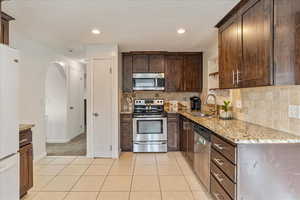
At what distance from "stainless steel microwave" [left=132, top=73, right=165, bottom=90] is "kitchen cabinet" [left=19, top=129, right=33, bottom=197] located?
2830mm

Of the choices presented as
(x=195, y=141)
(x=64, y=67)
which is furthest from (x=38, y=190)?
(x=64, y=67)

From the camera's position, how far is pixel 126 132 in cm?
493

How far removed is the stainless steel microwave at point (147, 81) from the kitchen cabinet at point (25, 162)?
9.28 ft

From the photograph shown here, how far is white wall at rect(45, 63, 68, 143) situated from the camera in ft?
19.3

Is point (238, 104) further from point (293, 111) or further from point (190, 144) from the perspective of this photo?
point (293, 111)

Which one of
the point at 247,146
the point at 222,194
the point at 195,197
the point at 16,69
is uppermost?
the point at 16,69

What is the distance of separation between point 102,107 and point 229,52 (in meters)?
A: 2.76

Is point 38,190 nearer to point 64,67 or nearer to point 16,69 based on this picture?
point 16,69

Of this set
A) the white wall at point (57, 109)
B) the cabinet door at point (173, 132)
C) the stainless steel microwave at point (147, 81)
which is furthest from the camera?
the white wall at point (57, 109)

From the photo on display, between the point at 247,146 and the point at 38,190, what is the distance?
280cm

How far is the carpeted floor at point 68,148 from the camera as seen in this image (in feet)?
15.9

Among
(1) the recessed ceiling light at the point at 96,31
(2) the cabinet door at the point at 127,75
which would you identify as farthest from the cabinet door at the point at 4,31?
(2) the cabinet door at the point at 127,75

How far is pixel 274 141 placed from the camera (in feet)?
6.07

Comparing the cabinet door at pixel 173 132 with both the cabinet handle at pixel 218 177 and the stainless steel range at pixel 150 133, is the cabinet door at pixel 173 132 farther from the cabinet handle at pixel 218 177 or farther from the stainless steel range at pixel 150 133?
the cabinet handle at pixel 218 177
